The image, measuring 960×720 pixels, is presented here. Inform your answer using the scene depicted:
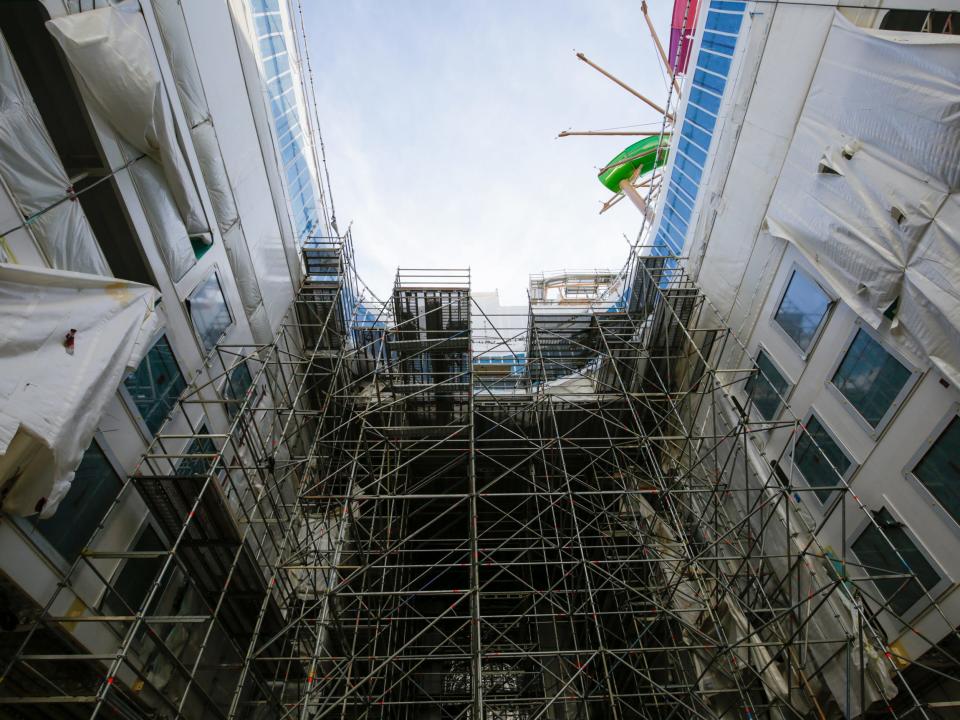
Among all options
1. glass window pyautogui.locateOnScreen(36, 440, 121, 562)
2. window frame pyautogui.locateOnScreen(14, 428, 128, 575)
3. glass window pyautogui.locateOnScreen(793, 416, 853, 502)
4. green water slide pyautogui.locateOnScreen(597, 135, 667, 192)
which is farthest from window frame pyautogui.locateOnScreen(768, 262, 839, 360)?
green water slide pyautogui.locateOnScreen(597, 135, 667, 192)

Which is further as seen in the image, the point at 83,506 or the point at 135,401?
the point at 135,401

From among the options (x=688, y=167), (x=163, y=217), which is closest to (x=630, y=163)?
(x=688, y=167)

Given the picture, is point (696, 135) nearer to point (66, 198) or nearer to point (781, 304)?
point (781, 304)

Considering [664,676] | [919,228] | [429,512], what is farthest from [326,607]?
[919,228]

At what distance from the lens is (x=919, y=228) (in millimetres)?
7254

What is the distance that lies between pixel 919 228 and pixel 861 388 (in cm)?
284

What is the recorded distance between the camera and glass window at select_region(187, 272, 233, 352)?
976 cm

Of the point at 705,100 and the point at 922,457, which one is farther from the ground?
the point at 705,100

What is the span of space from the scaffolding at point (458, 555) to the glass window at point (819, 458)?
0.57ft

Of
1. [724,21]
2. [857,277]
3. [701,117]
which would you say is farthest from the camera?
[701,117]

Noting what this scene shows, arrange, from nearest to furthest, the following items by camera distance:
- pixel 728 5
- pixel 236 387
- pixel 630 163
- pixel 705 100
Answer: pixel 236 387
pixel 728 5
pixel 705 100
pixel 630 163

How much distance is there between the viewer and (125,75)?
22.9ft

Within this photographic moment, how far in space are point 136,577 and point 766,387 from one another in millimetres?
12504

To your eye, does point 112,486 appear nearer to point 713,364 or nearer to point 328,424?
point 328,424
